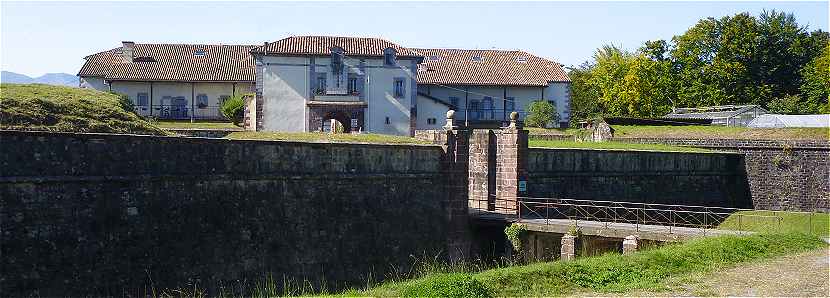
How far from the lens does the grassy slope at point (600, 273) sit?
54.3ft

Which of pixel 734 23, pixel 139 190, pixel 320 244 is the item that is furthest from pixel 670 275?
pixel 734 23

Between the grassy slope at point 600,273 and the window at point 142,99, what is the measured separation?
38103mm

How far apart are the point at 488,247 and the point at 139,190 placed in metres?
12.6

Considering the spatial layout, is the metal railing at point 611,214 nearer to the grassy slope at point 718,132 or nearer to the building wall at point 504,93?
the grassy slope at point 718,132

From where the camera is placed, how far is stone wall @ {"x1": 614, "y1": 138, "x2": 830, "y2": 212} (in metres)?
43.6

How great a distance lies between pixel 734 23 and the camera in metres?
68.7

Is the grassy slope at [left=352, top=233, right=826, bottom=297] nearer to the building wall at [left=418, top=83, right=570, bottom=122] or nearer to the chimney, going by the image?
the building wall at [left=418, top=83, right=570, bottom=122]

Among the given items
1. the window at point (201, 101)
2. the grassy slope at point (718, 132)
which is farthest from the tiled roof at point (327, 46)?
the grassy slope at point (718, 132)

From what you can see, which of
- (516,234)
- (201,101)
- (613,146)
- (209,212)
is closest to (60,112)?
(209,212)

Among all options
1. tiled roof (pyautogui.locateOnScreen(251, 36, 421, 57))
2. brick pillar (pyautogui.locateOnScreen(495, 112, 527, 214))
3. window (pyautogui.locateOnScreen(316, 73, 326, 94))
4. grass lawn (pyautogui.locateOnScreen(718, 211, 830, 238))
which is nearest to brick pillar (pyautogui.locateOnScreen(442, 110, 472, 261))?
brick pillar (pyautogui.locateOnScreen(495, 112, 527, 214))

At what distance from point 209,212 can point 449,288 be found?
26.1 ft

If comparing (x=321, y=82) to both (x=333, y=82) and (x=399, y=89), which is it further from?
(x=399, y=89)

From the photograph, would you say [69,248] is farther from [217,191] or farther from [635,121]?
[635,121]

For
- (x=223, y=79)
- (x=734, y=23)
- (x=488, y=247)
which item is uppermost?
(x=734, y=23)
